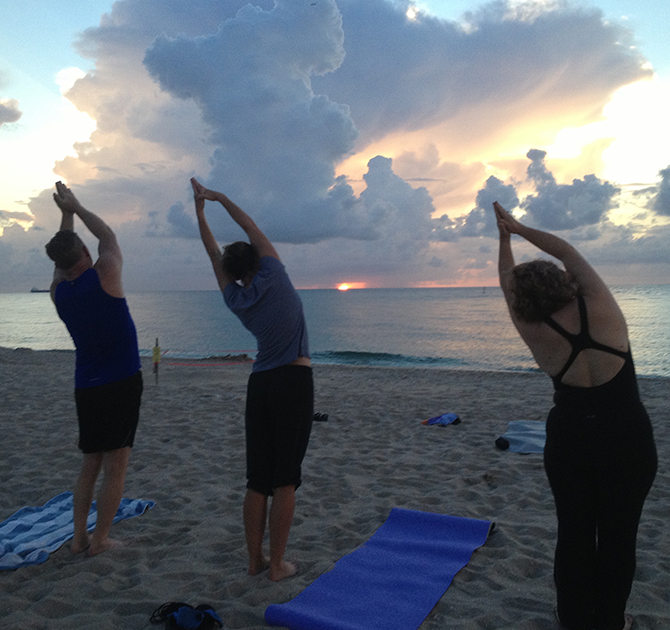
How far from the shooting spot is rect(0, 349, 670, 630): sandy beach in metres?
2.73

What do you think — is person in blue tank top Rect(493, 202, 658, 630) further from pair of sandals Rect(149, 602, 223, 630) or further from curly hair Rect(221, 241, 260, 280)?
pair of sandals Rect(149, 602, 223, 630)

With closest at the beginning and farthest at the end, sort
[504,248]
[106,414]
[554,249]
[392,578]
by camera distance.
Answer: [554,249] < [504,248] < [392,578] < [106,414]

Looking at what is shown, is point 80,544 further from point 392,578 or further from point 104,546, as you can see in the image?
point 392,578

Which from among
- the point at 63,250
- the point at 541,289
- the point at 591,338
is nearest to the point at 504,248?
the point at 541,289

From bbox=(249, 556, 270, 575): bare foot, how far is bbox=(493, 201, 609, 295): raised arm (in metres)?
2.34

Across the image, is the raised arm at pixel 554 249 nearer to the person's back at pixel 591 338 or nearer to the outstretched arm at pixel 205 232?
the person's back at pixel 591 338

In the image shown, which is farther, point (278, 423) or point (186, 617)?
point (278, 423)

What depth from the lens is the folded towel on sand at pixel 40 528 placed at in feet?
10.8

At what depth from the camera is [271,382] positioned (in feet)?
9.10

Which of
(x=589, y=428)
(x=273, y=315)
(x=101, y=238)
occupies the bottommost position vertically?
(x=589, y=428)

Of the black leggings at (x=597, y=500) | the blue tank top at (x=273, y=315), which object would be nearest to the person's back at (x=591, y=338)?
the black leggings at (x=597, y=500)

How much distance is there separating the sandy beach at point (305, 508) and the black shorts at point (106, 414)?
2.64ft

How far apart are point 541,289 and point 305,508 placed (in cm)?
300

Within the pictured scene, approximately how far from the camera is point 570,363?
83.7 inches
